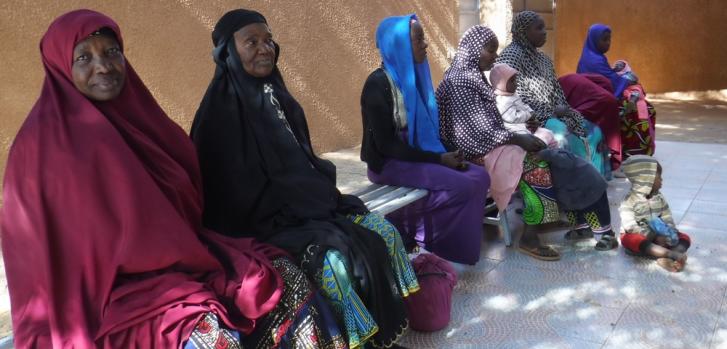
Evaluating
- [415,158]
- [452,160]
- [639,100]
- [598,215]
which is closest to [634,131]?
[639,100]

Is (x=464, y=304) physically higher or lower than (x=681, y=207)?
higher

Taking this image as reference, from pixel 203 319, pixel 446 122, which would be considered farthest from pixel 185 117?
A: pixel 203 319

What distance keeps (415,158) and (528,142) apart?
2.54 ft

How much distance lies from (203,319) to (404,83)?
2.00 metres

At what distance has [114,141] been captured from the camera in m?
2.04

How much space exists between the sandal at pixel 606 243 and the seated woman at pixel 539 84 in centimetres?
89

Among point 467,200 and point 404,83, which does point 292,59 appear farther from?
point 467,200

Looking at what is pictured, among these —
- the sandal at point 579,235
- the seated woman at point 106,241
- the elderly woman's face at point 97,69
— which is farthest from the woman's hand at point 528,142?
the elderly woman's face at point 97,69

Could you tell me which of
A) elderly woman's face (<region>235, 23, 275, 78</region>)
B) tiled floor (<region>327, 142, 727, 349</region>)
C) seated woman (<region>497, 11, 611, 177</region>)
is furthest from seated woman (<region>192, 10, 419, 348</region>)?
seated woman (<region>497, 11, 611, 177</region>)

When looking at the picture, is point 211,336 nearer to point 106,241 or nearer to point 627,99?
point 106,241

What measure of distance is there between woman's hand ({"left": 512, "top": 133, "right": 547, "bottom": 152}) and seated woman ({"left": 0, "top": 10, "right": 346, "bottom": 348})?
208 centimetres

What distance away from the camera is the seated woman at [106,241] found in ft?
6.32

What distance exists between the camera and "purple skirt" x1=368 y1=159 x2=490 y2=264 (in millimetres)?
3500

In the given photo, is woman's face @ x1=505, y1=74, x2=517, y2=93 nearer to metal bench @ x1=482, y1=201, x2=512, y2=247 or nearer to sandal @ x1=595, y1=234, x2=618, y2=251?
metal bench @ x1=482, y1=201, x2=512, y2=247
